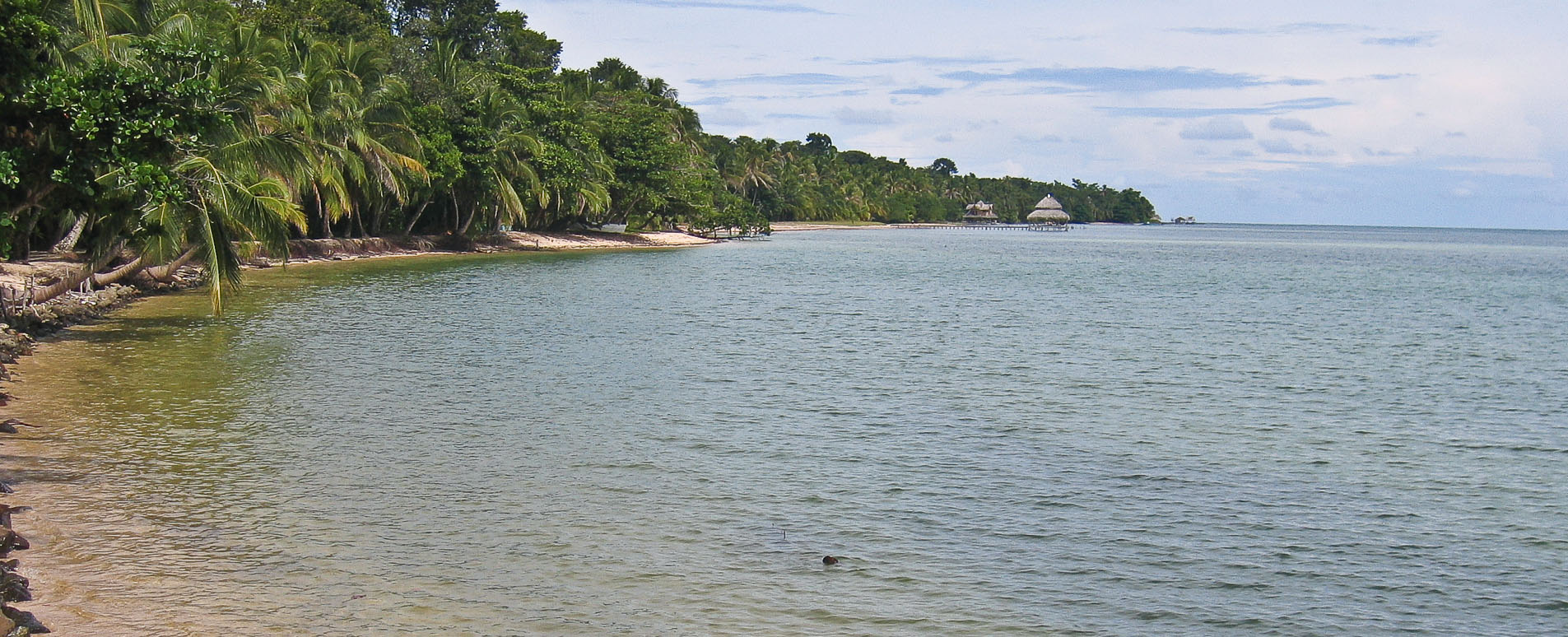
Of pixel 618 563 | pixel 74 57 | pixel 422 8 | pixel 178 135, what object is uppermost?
pixel 422 8

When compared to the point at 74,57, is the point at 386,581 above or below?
below

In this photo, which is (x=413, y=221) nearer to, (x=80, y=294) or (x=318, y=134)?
(x=318, y=134)

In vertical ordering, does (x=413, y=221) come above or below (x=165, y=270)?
above

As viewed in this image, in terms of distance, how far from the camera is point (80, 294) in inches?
974

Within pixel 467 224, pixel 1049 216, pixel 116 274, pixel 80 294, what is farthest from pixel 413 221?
pixel 1049 216

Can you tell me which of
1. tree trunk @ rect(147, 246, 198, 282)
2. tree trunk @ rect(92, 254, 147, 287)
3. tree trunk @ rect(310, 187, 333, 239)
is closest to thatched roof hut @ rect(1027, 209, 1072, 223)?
tree trunk @ rect(310, 187, 333, 239)

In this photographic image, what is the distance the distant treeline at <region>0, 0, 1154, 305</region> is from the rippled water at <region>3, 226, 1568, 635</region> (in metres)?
2.52

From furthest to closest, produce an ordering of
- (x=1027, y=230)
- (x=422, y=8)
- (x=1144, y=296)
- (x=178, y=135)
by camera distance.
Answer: (x=1027, y=230), (x=422, y=8), (x=1144, y=296), (x=178, y=135)

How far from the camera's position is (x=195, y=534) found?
380 inches

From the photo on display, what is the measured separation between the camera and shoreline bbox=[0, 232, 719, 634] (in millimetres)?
8180

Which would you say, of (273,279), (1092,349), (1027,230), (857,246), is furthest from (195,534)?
(1027,230)

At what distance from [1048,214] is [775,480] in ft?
567

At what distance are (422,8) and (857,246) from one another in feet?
103

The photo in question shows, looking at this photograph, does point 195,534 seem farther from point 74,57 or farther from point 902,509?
point 74,57
